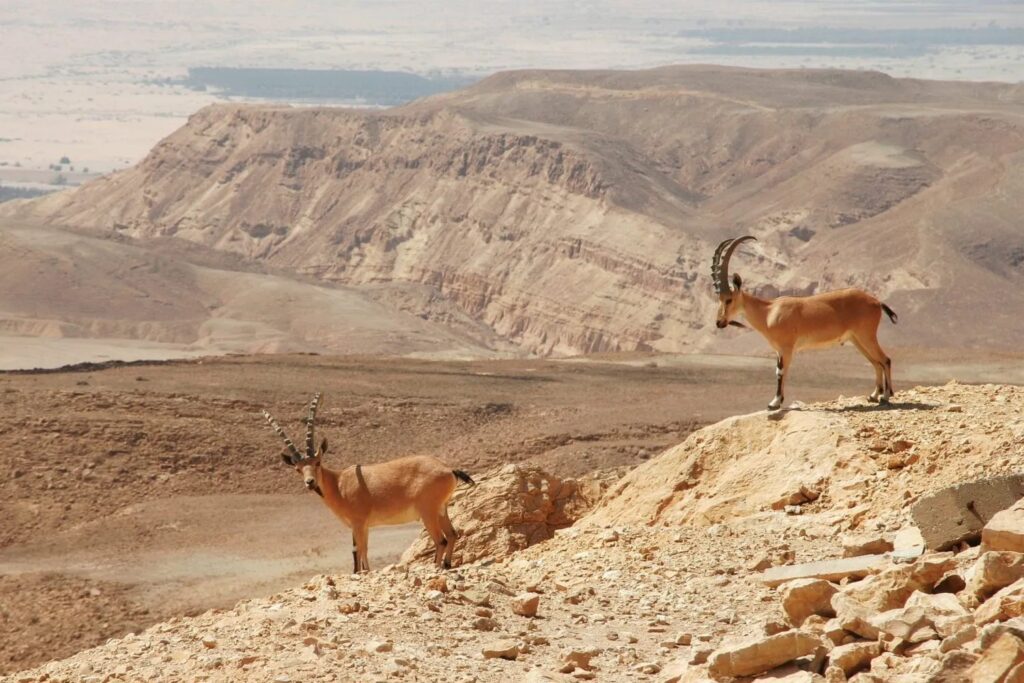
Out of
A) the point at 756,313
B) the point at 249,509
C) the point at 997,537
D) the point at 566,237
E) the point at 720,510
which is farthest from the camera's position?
the point at 566,237

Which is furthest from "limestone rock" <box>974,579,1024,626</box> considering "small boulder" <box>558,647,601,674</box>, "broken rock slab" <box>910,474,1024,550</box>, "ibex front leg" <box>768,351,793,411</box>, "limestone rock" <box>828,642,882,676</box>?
"ibex front leg" <box>768,351,793,411</box>

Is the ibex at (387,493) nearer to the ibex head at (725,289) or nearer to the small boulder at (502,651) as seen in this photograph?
the ibex head at (725,289)

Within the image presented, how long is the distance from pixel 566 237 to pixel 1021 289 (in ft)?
101

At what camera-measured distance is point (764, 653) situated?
9477mm

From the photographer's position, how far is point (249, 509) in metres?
33.8

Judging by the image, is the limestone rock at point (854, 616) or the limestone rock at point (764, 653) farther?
the limestone rock at point (854, 616)

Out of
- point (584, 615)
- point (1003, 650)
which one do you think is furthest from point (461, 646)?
point (1003, 650)

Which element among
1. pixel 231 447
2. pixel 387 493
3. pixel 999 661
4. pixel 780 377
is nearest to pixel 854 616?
pixel 999 661

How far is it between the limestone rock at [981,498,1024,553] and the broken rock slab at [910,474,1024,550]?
713 mm

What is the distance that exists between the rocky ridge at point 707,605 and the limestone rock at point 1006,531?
2 cm

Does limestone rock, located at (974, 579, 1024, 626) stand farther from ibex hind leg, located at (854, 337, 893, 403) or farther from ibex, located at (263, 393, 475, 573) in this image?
ibex hind leg, located at (854, 337, 893, 403)

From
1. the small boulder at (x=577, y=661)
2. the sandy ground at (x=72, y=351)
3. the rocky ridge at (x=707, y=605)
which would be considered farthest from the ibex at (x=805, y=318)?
the sandy ground at (x=72, y=351)

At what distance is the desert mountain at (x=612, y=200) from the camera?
9462 centimetres

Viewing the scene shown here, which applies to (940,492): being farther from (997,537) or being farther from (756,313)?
(756,313)
